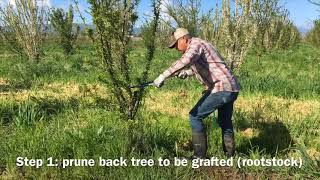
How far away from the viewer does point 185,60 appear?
4887mm

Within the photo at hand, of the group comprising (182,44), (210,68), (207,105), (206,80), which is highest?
(182,44)

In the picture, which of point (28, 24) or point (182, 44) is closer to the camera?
point (182, 44)

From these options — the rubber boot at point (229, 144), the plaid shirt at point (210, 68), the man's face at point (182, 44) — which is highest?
the man's face at point (182, 44)

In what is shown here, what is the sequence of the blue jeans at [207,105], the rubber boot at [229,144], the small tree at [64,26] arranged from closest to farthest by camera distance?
the blue jeans at [207,105], the rubber boot at [229,144], the small tree at [64,26]

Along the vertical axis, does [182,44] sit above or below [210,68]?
above

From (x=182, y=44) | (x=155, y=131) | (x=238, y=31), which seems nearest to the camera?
(x=182, y=44)

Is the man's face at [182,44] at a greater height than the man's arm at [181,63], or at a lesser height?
greater

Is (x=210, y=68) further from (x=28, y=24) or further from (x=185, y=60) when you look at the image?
(x=28, y=24)

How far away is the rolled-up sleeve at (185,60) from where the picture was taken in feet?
15.9

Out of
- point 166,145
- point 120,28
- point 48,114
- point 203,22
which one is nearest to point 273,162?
point 166,145

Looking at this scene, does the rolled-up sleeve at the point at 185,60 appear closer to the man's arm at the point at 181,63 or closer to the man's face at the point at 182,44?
the man's arm at the point at 181,63

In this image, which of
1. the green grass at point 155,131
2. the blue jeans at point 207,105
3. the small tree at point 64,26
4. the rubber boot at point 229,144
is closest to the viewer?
the green grass at point 155,131

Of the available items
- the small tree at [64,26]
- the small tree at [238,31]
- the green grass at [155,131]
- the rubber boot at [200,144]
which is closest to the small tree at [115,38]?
the green grass at [155,131]

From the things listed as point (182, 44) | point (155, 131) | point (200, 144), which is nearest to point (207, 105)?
point (200, 144)
